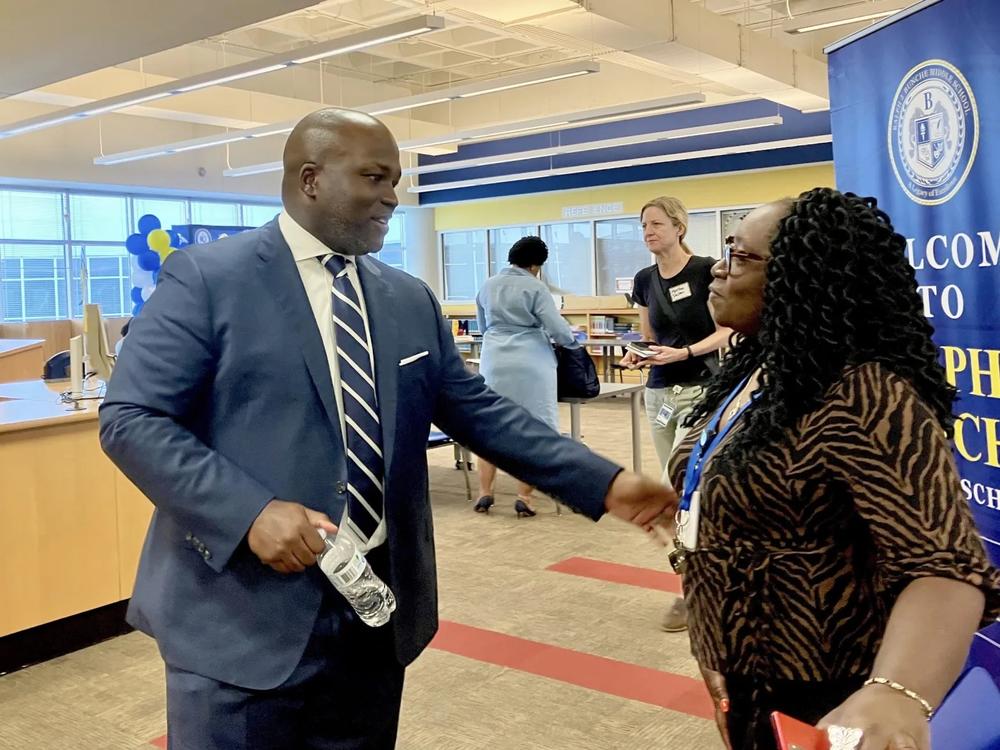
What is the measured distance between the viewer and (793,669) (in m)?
1.42

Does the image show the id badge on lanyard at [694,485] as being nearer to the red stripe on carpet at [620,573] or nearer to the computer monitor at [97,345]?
the red stripe on carpet at [620,573]

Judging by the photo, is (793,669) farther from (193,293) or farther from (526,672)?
(526,672)

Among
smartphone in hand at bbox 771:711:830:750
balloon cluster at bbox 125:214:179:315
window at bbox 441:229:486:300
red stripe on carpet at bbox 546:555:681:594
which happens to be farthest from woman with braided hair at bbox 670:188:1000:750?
window at bbox 441:229:486:300

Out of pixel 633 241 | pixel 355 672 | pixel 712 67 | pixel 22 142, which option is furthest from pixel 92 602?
pixel 633 241

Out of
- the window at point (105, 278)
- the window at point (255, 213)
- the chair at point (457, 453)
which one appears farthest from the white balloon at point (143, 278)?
the chair at point (457, 453)

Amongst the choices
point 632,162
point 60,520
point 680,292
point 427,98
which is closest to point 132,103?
point 427,98

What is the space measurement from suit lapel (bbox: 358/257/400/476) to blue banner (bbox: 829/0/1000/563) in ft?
5.52

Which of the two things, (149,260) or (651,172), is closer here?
(149,260)

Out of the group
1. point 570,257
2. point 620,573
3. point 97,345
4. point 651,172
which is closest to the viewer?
point 620,573

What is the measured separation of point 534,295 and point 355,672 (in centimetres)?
408

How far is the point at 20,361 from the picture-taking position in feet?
24.9

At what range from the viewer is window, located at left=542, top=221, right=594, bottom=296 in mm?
15258

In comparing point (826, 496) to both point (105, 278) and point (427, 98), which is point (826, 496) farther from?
point (105, 278)

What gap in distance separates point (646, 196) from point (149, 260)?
7.05 m
